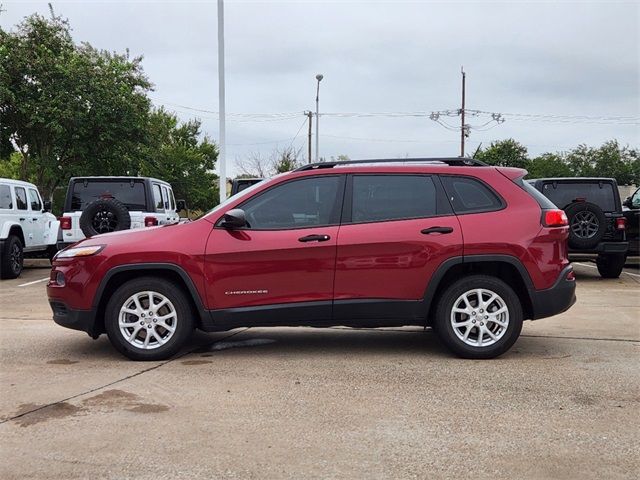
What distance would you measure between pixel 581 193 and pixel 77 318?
9588 millimetres

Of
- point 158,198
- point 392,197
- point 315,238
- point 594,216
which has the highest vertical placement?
point 158,198

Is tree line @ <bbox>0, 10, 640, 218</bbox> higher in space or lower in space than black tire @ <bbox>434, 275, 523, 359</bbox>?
higher

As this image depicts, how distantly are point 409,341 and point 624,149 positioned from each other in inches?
2230

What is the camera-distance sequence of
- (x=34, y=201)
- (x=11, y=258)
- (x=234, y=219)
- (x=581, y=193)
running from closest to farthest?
(x=234, y=219) < (x=581, y=193) < (x=11, y=258) < (x=34, y=201)

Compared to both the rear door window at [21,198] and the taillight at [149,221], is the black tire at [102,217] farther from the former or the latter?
the rear door window at [21,198]

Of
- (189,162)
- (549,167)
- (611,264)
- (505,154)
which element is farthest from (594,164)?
(611,264)

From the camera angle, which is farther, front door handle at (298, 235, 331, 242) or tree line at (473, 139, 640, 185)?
tree line at (473, 139, 640, 185)

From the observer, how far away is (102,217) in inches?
411

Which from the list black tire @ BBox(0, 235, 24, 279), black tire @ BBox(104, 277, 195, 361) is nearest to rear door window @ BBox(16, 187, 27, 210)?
black tire @ BBox(0, 235, 24, 279)

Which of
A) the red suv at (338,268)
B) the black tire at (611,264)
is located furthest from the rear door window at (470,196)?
the black tire at (611,264)

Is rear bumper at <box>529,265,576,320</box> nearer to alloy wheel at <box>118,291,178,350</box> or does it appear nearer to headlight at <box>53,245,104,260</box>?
alloy wheel at <box>118,291,178,350</box>

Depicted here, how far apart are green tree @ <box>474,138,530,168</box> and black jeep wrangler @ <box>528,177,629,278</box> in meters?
31.7

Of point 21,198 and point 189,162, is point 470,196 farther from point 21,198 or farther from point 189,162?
point 189,162

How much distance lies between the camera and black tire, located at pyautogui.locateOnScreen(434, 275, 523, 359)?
5.46 metres
